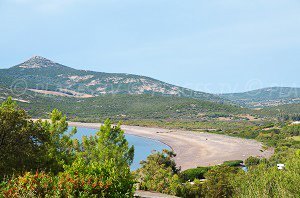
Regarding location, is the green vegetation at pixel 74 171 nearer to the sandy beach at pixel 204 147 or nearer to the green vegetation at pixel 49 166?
the green vegetation at pixel 49 166

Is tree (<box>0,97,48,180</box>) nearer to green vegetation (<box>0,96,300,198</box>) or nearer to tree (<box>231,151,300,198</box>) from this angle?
green vegetation (<box>0,96,300,198</box>)

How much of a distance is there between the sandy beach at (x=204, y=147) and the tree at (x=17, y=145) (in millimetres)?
63466

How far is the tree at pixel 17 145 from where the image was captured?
57.1 feet

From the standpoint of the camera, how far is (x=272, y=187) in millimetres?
20578

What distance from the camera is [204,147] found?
113250mm

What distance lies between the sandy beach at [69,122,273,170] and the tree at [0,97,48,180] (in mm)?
63466

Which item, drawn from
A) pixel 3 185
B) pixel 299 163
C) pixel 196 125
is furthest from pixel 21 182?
pixel 196 125

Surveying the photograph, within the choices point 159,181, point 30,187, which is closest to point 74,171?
point 30,187

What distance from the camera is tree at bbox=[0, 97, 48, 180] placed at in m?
17.4

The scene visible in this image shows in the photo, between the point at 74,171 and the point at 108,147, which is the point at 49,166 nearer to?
the point at 74,171

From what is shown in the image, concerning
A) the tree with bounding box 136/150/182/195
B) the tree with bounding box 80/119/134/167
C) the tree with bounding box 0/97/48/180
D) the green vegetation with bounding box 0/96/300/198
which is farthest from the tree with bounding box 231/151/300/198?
the tree with bounding box 136/150/182/195

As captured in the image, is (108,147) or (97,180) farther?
(108,147)

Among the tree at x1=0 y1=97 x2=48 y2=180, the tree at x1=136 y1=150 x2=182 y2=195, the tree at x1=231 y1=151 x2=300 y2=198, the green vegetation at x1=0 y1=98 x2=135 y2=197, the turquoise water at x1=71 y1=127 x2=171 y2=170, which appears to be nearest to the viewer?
the green vegetation at x1=0 y1=98 x2=135 y2=197

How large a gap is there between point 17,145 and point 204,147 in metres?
99.1
